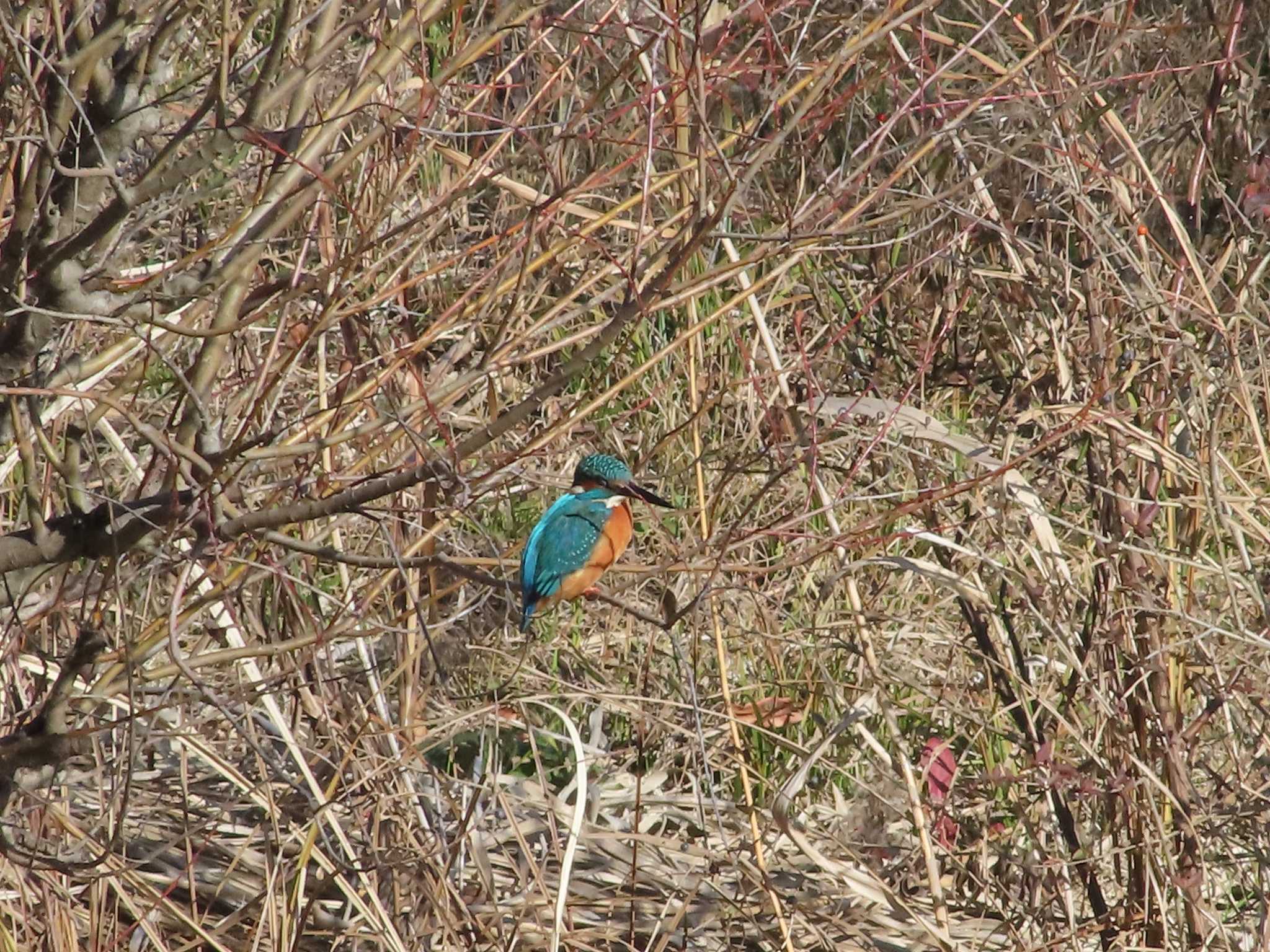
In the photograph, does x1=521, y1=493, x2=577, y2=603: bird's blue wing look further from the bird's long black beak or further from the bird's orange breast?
the bird's long black beak

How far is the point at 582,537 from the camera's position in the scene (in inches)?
130

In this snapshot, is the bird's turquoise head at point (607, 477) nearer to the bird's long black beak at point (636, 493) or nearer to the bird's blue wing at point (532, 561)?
the bird's long black beak at point (636, 493)

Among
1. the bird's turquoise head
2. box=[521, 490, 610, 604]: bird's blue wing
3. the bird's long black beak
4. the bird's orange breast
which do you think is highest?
the bird's turquoise head

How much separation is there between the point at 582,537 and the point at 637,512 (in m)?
0.68

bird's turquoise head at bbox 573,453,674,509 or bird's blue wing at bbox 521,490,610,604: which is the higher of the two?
bird's turquoise head at bbox 573,453,674,509

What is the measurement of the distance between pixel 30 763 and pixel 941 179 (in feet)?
9.43

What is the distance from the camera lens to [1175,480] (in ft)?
9.86

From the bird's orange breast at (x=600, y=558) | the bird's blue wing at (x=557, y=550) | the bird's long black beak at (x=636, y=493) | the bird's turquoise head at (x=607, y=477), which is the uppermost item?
the bird's turquoise head at (x=607, y=477)

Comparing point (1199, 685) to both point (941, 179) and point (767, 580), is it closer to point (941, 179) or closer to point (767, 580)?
point (767, 580)

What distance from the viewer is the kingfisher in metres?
3.27

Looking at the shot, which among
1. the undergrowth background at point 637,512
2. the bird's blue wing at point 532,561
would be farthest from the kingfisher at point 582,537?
the undergrowth background at point 637,512

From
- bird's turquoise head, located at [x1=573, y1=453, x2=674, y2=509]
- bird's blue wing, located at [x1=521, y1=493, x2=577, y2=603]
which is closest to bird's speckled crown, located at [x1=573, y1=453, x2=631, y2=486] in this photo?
bird's turquoise head, located at [x1=573, y1=453, x2=674, y2=509]

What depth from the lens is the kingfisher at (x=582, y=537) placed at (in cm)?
327

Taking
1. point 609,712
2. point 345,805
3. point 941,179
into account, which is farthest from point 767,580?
point 345,805
